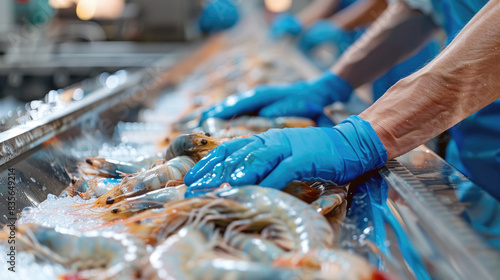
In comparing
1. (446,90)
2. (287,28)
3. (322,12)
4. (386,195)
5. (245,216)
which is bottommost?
(386,195)

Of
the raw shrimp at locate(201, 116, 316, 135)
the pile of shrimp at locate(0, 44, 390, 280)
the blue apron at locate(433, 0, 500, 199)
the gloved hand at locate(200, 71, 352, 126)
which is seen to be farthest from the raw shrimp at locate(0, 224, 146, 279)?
the blue apron at locate(433, 0, 500, 199)

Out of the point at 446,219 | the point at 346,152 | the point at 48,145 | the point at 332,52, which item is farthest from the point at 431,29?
the point at 332,52

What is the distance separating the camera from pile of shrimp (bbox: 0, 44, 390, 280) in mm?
783

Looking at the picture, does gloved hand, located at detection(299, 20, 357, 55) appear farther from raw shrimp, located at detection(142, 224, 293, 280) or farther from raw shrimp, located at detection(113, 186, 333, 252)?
raw shrimp, located at detection(142, 224, 293, 280)

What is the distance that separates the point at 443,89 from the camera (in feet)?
4.43

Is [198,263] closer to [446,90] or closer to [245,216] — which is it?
[245,216]

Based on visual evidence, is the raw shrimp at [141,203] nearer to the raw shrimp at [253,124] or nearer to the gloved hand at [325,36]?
the raw shrimp at [253,124]

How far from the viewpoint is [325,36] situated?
5816mm

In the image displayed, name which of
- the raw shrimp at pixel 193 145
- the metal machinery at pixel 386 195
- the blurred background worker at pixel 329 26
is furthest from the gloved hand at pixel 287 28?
the raw shrimp at pixel 193 145

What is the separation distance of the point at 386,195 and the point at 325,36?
16.3 feet

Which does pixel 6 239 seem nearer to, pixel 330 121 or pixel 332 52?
pixel 330 121

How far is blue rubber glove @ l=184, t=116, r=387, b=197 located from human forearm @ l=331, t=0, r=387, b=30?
137 inches

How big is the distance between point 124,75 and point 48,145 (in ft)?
7.46

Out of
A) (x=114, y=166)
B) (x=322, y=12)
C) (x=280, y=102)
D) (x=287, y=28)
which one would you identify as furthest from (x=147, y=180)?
(x=322, y=12)
